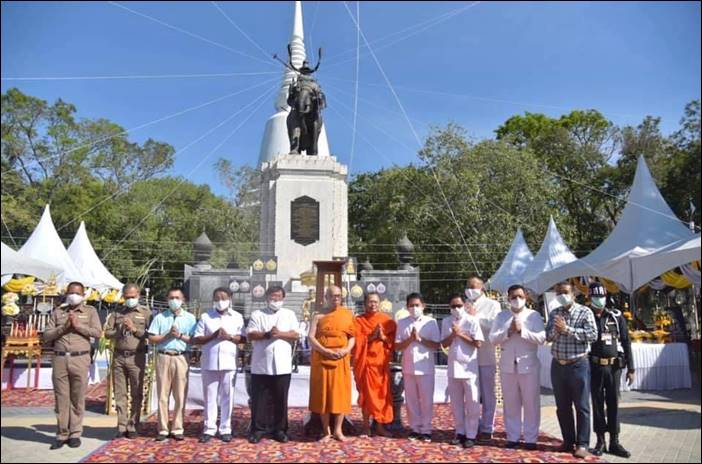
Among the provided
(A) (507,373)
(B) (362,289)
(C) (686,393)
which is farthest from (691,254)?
(B) (362,289)

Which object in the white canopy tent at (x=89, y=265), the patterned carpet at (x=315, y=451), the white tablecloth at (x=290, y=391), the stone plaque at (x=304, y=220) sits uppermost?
the stone plaque at (x=304, y=220)

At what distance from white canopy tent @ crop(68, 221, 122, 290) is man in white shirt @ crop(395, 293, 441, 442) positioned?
10.5m

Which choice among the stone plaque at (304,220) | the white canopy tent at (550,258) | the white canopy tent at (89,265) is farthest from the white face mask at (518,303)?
the white canopy tent at (89,265)

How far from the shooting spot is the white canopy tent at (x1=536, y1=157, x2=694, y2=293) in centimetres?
1080

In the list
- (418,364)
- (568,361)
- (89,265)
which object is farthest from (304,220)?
(568,361)

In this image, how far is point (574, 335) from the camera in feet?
18.9

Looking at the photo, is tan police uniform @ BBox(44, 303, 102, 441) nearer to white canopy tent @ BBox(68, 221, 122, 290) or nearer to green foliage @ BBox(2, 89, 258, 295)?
white canopy tent @ BBox(68, 221, 122, 290)

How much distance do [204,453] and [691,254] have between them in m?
7.76

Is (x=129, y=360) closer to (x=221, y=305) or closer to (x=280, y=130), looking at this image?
(x=221, y=305)

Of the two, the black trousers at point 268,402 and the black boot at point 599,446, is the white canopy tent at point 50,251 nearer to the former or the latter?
the black trousers at point 268,402

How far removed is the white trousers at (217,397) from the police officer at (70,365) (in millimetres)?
1311

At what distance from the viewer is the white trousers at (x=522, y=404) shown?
5973 mm

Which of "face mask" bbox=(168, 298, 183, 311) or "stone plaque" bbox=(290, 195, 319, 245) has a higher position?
"stone plaque" bbox=(290, 195, 319, 245)

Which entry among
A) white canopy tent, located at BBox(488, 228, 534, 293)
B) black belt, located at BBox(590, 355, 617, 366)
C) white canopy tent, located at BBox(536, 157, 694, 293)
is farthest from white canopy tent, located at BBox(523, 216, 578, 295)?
black belt, located at BBox(590, 355, 617, 366)
